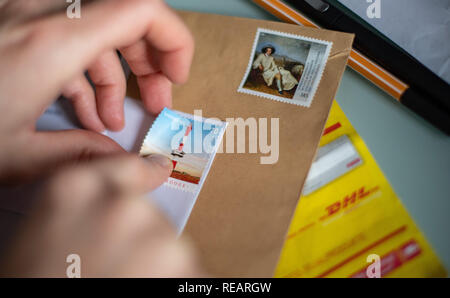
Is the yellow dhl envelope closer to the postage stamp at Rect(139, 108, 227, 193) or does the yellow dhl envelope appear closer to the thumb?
the postage stamp at Rect(139, 108, 227, 193)

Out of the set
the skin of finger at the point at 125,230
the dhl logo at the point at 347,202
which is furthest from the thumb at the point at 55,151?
the dhl logo at the point at 347,202

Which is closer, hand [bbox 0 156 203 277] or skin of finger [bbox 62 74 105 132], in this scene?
hand [bbox 0 156 203 277]

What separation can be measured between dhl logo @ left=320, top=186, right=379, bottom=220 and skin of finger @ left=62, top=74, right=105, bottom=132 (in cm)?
43

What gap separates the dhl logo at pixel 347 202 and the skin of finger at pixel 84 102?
0.43 meters

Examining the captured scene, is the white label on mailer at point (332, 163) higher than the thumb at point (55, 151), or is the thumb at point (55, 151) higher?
the thumb at point (55, 151)

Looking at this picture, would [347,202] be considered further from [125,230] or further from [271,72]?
[125,230]

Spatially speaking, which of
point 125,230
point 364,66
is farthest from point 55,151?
point 364,66

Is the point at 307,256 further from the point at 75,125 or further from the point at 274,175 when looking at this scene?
the point at 75,125

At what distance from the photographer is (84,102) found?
0.62 meters

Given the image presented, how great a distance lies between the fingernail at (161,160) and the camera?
0.56m

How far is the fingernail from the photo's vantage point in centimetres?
56

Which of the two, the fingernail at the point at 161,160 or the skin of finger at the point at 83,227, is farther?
the fingernail at the point at 161,160

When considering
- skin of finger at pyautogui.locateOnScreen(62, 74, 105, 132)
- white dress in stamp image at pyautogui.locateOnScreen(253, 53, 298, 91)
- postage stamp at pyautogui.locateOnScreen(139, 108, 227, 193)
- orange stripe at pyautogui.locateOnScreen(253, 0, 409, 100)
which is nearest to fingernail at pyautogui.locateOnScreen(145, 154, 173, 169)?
postage stamp at pyautogui.locateOnScreen(139, 108, 227, 193)

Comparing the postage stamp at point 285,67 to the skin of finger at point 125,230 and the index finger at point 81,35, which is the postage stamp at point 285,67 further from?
the skin of finger at point 125,230
